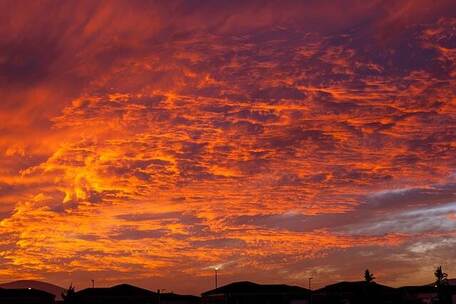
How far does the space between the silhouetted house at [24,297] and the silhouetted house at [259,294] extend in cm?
2247

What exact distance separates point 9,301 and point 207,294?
27274 mm

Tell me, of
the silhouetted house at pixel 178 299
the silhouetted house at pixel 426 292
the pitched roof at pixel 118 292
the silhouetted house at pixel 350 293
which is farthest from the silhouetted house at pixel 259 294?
Answer: the silhouetted house at pixel 426 292

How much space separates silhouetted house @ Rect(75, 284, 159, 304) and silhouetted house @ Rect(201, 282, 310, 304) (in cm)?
906

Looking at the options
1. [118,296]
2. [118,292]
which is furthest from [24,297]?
[118,296]

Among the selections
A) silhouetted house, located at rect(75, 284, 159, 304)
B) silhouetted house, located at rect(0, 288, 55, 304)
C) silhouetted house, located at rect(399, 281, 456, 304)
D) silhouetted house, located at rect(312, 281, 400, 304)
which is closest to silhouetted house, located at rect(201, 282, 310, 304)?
silhouetted house, located at rect(312, 281, 400, 304)

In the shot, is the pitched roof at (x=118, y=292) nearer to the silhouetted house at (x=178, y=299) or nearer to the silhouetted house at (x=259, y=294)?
the silhouetted house at (x=259, y=294)

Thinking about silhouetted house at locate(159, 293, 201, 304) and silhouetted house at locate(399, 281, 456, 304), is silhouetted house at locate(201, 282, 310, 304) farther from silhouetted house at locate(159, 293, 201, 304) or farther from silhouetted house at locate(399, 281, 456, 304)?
silhouetted house at locate(399, 281, 456, 304)

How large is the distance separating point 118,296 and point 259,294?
59.8 feet

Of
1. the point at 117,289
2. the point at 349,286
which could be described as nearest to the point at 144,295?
the point at 117,289

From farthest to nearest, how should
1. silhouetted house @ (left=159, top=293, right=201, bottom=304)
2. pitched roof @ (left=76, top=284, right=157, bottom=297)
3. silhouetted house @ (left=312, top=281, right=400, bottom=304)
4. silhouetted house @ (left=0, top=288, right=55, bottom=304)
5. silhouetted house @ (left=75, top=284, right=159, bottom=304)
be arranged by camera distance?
silhouetted house @ (left=159, top=293, right=201, bottom=304) → silhouetted house @ (left=0, top=288, right=55, bottom=304) → pitched roof @ (left=76, top=284, right=157, bottom=297) → silhouetted house @ (left=75, top=284, right=159, bottom=304) → silhouetted house @ (left=312, top=281, right=400, bottom=304)

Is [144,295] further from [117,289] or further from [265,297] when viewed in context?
[265,297]

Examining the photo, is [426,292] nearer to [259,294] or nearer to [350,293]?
[350,293]

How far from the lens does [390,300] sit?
267 ft

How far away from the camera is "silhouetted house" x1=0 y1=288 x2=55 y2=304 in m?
83.6
